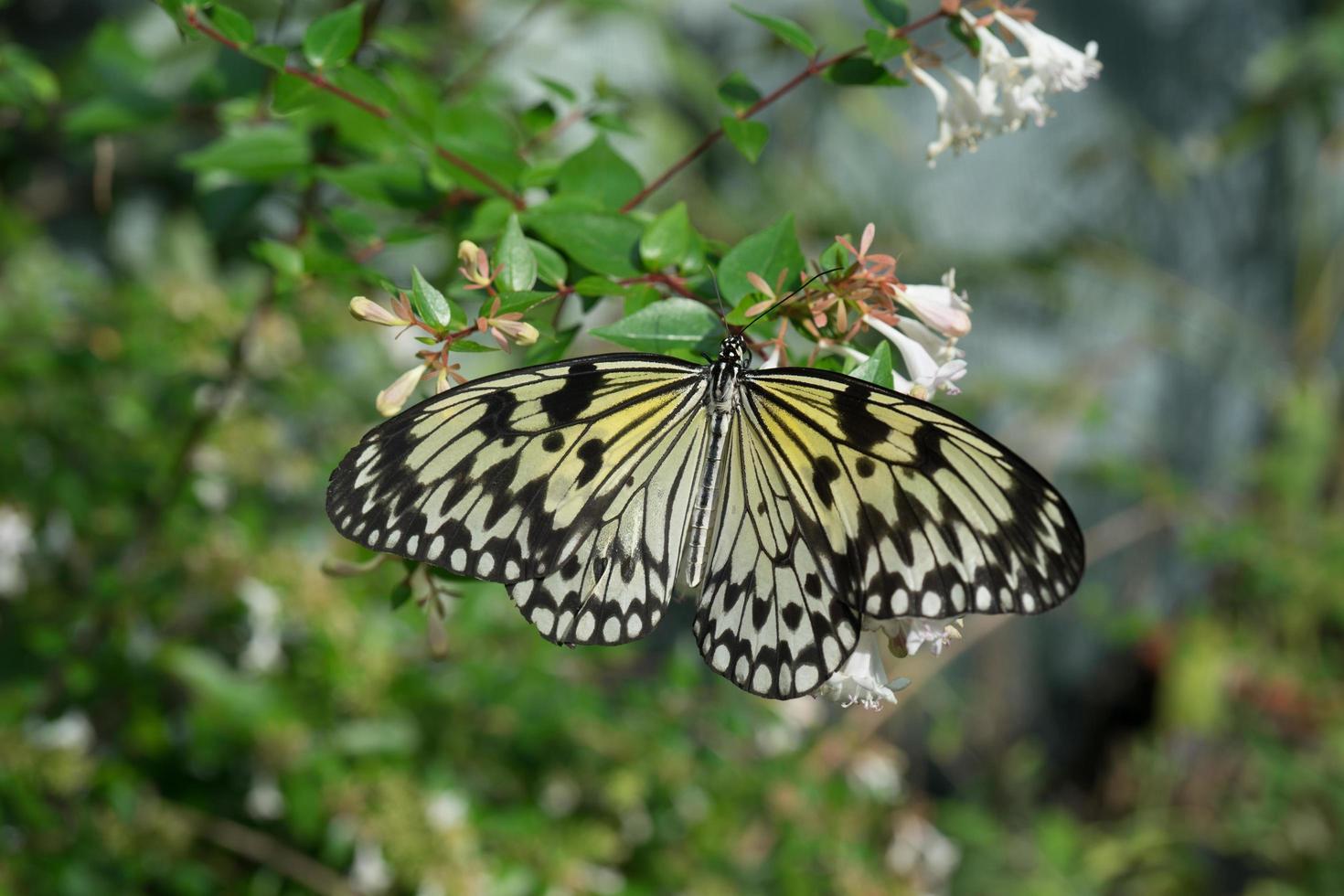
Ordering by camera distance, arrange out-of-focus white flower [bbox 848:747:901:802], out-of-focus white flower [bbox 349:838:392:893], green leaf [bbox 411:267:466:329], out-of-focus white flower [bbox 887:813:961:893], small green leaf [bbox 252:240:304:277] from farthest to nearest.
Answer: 1. out-of-focus white flower [bbox 887:813:961:893]
2. out-of-focus white flower [bbox 848:747:901:802]
3. out-of-focus white flower [bbox 349:838:392:893]
4. small green leaf [bbox 252:240:304:277]
5. green leaf [bbox 411:267:466:329]

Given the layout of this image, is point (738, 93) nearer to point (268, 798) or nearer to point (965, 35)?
point (965, 35)

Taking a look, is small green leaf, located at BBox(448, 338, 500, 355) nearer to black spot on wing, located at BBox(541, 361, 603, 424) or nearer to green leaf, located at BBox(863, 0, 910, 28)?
black spot on wing, located at BBox(541, 361, 603, 424)

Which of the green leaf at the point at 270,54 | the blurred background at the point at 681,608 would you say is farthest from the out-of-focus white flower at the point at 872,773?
the green leaf at the point at 270,54

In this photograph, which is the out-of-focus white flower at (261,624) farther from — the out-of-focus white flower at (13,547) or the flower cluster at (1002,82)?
the flower cluster at (1002,82)

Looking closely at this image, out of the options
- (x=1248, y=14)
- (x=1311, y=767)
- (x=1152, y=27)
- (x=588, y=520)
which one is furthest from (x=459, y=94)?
(x=1248, y=14)

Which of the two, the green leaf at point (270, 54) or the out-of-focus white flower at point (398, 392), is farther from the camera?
the green leaf at point (270, 54)

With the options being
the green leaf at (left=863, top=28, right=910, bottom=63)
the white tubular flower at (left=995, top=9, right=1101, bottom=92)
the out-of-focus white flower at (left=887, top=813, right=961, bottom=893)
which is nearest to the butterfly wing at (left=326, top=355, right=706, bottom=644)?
the green leaf at (left=863, top=28, right=910, bottom=63)
